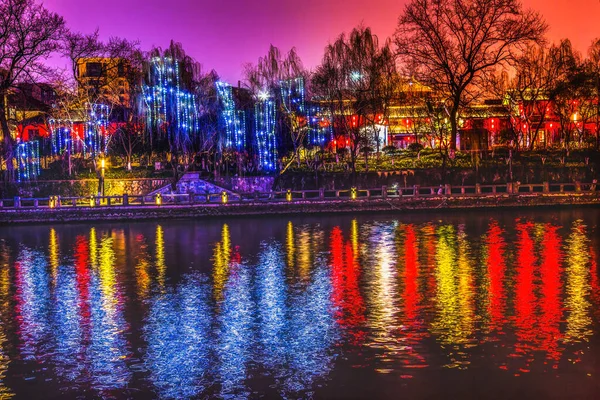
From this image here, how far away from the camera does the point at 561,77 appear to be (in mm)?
63375

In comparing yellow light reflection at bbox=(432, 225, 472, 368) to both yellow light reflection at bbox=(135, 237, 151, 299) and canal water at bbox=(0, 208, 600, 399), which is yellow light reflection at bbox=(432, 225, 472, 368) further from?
yellow light reflection at bbox=(135, 237, 151, 299)

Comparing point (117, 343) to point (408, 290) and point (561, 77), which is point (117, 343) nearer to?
point (408, 290)

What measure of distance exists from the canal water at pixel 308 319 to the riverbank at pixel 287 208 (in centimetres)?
1271

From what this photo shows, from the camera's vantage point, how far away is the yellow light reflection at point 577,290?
1375 centimetres

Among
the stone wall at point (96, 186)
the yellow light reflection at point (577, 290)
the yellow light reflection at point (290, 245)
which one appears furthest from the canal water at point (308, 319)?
the stone wall at point (96, 186)

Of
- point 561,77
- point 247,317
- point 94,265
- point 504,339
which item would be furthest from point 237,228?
point 561,77

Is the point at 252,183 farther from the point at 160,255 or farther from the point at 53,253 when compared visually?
the point at 160,255

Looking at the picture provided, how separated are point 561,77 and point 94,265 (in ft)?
168

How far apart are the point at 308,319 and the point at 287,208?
91.0 ft

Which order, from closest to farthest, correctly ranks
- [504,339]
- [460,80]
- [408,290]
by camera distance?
[504,339], [408,290], [460,80]

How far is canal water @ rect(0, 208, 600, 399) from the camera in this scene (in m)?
11.4

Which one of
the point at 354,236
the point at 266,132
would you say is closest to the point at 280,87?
the point at 266,132

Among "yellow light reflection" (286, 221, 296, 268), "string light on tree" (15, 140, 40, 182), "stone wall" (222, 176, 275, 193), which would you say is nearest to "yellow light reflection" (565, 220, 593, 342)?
"yellow light reflection" (286, 221, 296, 268)

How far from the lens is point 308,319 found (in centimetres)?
1546
